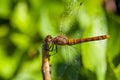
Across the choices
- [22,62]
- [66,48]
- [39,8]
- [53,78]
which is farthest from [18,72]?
[66,48]

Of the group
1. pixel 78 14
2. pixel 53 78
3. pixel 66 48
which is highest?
pixel 78 14

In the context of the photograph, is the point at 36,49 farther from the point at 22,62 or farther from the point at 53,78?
the point at 53,78

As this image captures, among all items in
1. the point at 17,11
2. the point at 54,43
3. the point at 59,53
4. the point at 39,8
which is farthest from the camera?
Answer: the point at 17,11

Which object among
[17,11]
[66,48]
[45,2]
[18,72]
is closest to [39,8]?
[45,2]

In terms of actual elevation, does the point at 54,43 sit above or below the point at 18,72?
above

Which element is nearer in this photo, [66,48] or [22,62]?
[66,48]

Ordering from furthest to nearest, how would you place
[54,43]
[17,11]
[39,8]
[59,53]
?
[17,11] → [39,8] → [59,53] → [54,43]

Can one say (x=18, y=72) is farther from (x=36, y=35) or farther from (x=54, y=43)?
(x=54, y=43)
